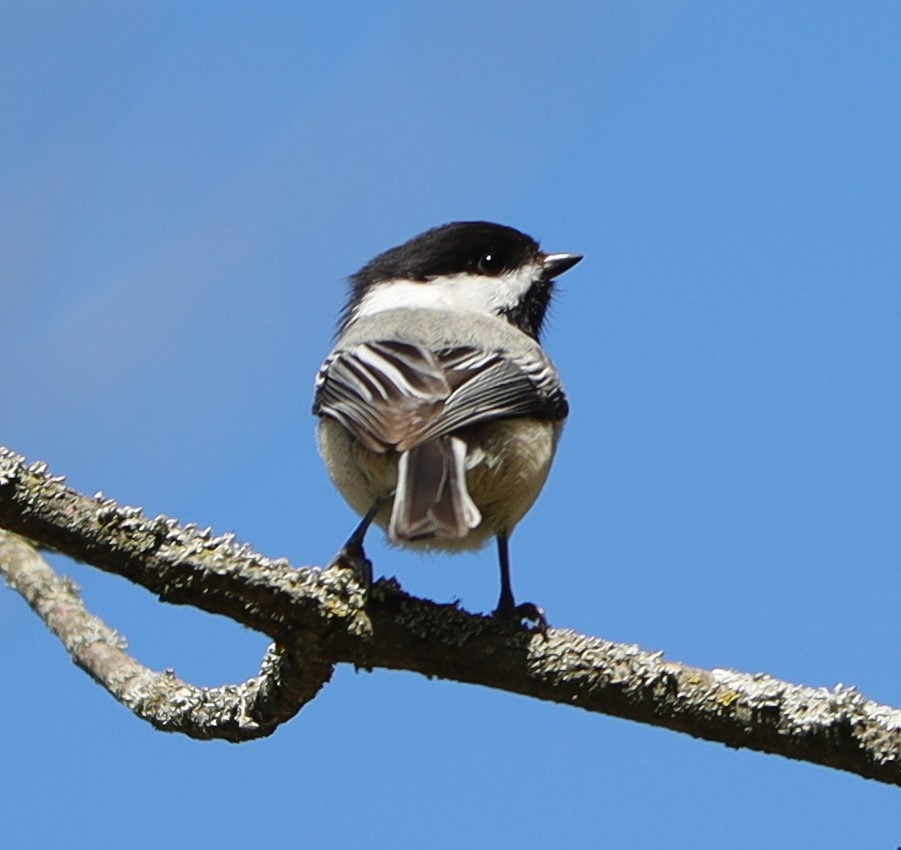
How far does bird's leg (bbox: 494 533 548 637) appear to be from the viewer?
3426 mm

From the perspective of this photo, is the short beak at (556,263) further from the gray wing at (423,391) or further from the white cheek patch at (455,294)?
the gray wing at (423,391)

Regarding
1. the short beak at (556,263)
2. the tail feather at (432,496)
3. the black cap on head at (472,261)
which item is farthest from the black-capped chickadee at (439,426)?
the short beak at (556,263)

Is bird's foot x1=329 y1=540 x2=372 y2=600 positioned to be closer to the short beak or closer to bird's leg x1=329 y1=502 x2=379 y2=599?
bird's leg x1=329 y1=502 x2=379 y2=599

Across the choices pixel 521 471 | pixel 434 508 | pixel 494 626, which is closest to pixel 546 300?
pixel 521 471

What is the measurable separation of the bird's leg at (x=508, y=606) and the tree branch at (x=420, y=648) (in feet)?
0.43

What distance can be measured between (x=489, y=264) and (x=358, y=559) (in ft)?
8.16

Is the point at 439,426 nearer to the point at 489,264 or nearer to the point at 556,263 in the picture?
the point at 489,264

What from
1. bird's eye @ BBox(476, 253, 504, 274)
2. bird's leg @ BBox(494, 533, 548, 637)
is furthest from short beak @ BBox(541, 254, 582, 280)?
bird's leg @ BBox(494, 533, 548, 637)

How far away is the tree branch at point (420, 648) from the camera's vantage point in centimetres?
292

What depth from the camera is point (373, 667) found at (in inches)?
131

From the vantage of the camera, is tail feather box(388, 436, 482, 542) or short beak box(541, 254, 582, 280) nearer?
tail feather box(388, 436, 482, 542)

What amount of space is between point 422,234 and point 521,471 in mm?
1805

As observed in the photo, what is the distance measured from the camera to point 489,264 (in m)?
5.72

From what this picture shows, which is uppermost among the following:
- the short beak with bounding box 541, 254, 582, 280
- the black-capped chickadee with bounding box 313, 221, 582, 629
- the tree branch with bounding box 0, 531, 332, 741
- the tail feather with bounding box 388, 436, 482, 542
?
the short beak with bounding box 541, 254, 582, 280
